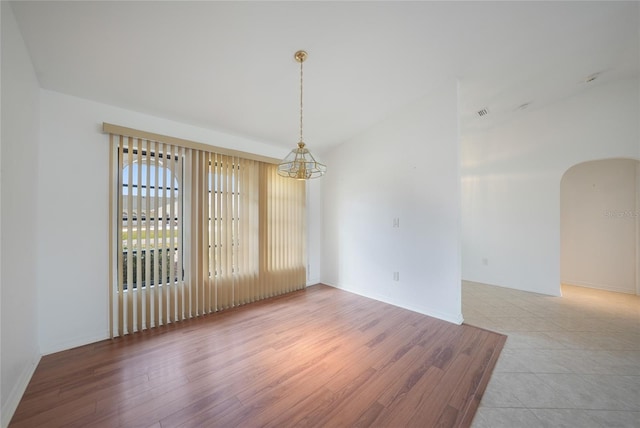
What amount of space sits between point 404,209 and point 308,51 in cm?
247

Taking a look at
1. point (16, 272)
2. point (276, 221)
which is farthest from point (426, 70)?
point (16, 272)

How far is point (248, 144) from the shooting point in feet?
12.2

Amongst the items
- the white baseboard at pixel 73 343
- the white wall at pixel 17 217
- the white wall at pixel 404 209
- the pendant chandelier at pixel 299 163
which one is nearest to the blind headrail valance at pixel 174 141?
the white wall at pixel 17 217

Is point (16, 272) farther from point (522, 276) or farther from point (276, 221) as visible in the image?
point (522, 276)

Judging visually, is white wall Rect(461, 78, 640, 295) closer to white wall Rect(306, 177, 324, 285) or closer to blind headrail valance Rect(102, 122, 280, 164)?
white wall Rect(306, 177, 324, 285)

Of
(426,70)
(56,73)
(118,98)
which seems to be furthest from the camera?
(426,70)

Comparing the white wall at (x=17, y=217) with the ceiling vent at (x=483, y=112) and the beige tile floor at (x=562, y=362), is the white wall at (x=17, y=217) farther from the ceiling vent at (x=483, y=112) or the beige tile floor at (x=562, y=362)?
the ceiling vent at (x=483, y=112)

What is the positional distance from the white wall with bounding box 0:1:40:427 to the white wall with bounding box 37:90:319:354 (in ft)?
0.46

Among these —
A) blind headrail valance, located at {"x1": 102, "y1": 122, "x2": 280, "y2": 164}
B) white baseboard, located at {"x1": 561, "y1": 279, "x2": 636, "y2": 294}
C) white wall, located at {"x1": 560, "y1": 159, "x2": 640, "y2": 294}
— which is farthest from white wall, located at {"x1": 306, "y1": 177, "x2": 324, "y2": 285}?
white baseboard, located at {"x1": 561, "y1": 279, "x2": 636, "y2": 294}

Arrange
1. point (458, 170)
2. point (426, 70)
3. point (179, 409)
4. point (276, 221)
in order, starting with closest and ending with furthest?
point (179, 409) → point (426, 70) → point (458, 170) → point (276, 221)

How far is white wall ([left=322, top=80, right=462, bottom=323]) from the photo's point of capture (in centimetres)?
309

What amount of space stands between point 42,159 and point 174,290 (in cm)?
188

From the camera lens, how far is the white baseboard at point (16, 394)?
4.83 feet

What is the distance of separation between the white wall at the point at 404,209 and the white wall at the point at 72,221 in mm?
3408
